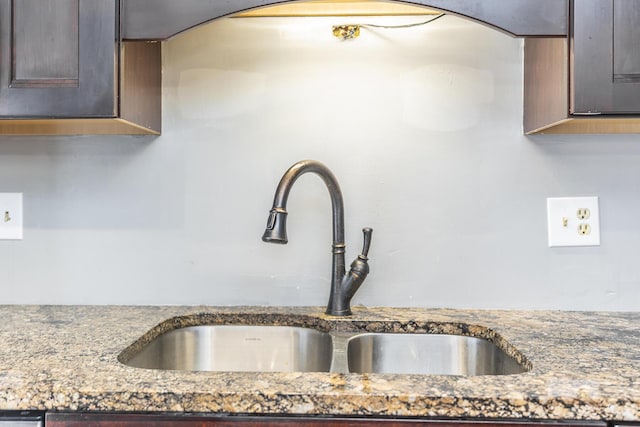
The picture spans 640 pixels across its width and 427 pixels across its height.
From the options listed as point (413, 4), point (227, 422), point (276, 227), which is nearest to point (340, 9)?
point (413, 4)

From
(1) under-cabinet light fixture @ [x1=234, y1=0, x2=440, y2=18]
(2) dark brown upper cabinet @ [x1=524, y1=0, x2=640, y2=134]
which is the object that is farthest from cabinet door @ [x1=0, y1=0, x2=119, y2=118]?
(2) dark brown upper cabinet @ [x1=524, y1=0, x2=640, y2=134]

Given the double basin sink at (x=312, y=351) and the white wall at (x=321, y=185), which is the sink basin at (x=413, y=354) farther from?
the white wall at (x=321, y=185)

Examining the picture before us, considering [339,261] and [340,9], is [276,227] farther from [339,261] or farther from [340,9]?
[340,9]

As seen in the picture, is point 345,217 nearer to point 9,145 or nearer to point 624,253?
point 624,253

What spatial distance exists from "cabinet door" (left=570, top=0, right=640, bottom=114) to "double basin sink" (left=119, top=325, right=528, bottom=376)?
54 centimetres

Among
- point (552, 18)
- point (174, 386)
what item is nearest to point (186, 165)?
point (174, 386)

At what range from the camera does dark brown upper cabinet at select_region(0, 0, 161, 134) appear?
3.11ft

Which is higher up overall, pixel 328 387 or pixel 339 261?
pixel 339 261

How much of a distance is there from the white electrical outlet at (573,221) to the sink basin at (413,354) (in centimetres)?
36

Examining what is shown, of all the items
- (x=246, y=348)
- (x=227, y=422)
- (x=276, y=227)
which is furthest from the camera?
(x=246, y=348)

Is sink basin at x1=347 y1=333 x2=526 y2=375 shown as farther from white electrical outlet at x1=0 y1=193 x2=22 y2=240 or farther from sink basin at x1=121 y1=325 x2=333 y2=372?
white electrical outlet at x1=0 y1=193 x2=22 y2=240

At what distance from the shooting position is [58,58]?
0.96 meters

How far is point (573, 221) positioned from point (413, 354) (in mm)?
516

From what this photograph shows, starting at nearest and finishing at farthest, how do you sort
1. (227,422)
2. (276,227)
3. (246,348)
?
(227,422)
(276,227)
(246,348)
